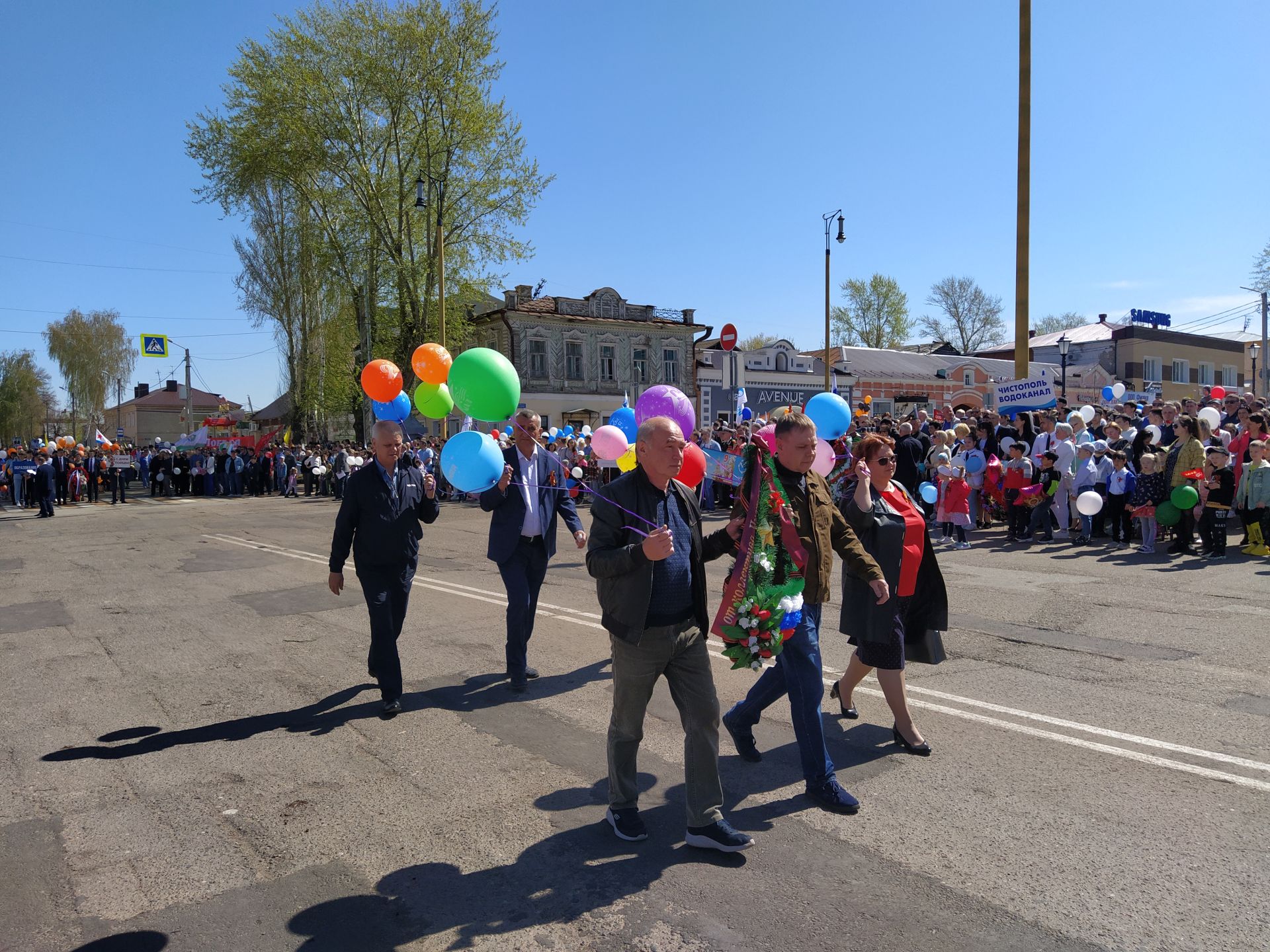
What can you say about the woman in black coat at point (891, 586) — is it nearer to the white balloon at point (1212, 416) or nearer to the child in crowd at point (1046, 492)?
the child in crowd at point (1046, 492)

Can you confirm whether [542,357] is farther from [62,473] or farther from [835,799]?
A: [835,799]

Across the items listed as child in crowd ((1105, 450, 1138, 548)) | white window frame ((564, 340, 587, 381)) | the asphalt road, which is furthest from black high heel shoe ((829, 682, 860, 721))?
white window frame ((564, 340, 587, 381))

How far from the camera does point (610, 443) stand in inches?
219

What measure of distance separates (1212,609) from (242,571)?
11.9 meters

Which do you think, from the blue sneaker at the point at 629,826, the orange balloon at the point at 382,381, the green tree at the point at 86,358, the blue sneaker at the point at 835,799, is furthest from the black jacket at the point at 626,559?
the green tree at the point at 86,358

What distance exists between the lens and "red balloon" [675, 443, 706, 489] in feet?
15.9

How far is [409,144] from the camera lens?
108 ft

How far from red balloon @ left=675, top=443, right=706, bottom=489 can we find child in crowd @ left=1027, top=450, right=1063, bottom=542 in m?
10.3

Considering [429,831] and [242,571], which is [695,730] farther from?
[242,571]

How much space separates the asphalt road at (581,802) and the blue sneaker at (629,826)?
6 cm

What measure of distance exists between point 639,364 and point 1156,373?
3733 centimetres

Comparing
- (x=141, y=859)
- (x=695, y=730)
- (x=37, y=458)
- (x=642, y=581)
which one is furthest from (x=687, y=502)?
(x=37, y=458)

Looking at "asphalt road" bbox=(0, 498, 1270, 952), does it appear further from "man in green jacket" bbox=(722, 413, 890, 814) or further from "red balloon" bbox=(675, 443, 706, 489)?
"red balloon" bbox=(675, 443, 706, 489)

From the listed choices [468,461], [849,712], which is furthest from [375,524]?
[849,712]
